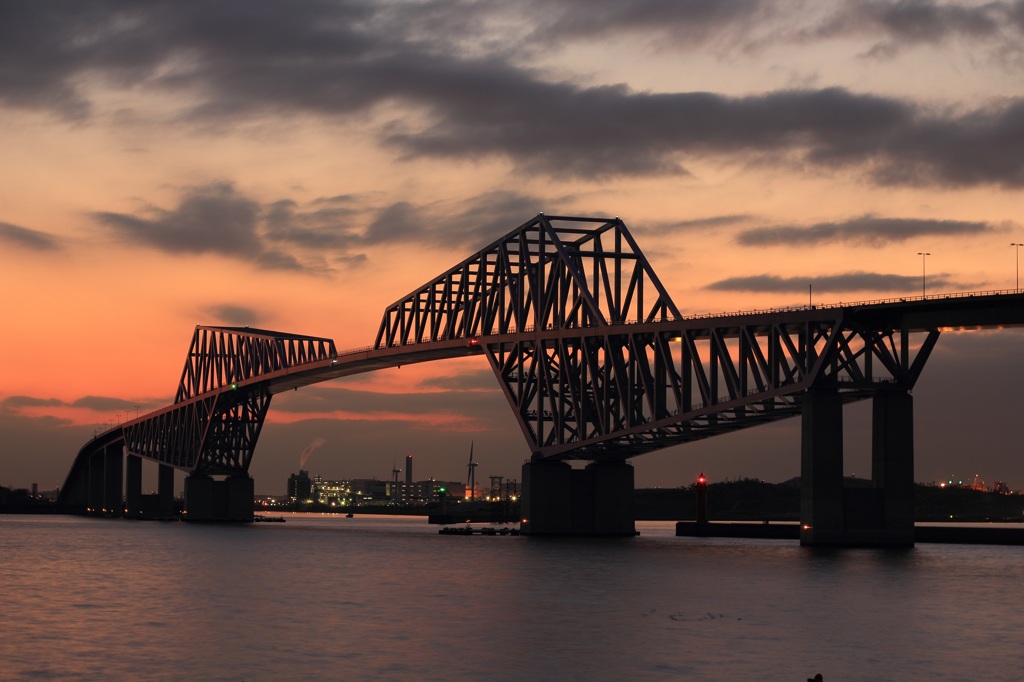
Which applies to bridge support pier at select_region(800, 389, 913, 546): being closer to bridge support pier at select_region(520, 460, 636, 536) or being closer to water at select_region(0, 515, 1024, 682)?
water at select_region(0, 515, 1024, 682)

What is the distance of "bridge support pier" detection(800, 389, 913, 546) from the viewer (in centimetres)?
9956

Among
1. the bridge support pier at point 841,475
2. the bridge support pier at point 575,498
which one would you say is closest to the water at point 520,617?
the bridge support pier at point 841,475

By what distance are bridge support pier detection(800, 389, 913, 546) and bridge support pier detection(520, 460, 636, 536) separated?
3355 centimetres

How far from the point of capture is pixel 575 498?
135250 millimetres

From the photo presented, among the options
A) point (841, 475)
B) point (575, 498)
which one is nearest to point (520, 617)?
point (841, 475)

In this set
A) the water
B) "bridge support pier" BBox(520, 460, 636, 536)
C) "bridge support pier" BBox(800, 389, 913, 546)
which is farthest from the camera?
"bridge support pier" BBox(520, 460, 636, 536)

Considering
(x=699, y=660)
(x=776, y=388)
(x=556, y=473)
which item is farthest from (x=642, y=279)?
(x=699, y=660)

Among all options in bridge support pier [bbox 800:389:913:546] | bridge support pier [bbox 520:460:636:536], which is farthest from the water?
bridge support pier [bbox 520:460:636:536]

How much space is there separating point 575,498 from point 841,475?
130 ft

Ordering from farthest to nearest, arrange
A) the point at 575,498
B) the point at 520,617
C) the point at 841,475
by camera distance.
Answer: the point at 575,498 < the point at 841,475 < the point at 520,617

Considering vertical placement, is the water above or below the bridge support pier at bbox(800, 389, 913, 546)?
below

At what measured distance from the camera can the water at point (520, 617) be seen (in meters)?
48.5

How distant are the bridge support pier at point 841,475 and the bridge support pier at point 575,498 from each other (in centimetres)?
3355

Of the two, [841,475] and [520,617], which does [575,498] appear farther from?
[520,617]
